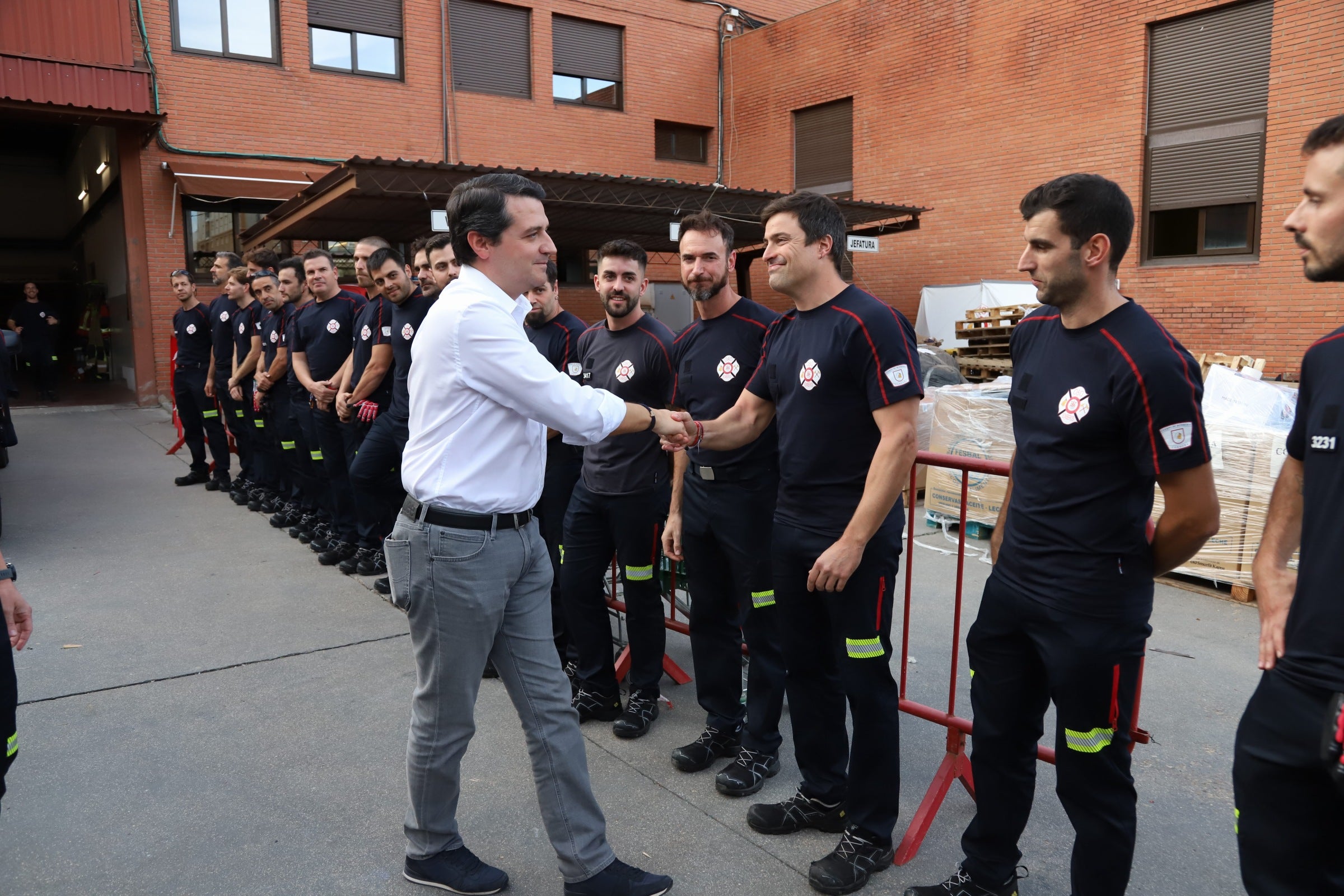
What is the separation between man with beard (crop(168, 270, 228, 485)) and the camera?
9.59 m

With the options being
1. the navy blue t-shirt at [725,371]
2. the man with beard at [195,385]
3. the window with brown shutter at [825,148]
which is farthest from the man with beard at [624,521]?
the window with brown shutter at [825,148]

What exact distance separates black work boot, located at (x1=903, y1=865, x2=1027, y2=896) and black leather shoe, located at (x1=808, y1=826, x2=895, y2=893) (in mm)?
156

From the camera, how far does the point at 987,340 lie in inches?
578

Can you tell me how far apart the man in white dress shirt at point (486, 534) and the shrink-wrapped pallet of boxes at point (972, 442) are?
519 cm

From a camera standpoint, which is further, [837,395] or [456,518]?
[837,395]

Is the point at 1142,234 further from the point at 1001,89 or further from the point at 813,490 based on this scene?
the point at 813,490

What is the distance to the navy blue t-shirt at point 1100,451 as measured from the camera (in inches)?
87.3

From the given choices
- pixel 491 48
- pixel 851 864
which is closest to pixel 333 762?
pixel 851 864

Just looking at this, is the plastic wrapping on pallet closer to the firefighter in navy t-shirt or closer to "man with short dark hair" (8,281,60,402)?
the firefighter in navy t-shirt

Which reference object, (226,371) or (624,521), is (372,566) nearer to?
(624,521)

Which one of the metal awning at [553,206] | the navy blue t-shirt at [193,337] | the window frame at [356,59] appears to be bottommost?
the navy blue t-shirt at [193,337]

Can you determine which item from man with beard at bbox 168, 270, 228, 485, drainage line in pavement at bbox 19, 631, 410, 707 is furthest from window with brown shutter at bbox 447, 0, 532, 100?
drainage line in pavement at bbox 19, 631, 410, 707

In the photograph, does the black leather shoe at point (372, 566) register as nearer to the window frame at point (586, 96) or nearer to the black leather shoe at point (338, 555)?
the black leather shoe at point (338, 555)

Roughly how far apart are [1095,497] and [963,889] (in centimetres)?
128
